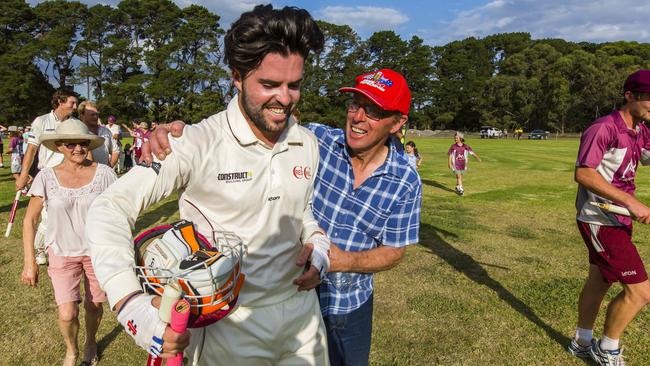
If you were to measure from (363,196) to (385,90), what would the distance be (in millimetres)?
761

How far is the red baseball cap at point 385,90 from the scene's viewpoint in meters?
3.02

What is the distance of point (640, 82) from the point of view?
4086mm

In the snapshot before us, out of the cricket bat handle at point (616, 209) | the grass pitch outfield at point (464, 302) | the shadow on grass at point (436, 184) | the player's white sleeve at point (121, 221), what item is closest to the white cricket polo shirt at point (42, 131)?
the grass pitch outfield at point (464, 302)

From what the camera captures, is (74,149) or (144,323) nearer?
(144,323)

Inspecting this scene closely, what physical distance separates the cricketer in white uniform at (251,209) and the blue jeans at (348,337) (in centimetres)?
61

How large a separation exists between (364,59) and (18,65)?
64.3 meters

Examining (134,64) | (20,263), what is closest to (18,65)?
(134,64)

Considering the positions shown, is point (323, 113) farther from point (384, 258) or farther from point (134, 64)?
point (384, 258)

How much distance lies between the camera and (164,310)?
4.80 ft

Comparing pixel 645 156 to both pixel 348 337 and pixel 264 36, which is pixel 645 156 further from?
pixel 264 36

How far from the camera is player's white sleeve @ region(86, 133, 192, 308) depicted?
5.12 feet

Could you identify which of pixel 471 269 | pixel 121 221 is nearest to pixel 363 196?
pixel 121 221

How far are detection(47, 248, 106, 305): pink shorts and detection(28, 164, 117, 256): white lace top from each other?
0.24ft

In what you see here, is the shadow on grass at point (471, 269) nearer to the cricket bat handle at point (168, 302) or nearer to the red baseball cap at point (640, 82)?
the red baseball cap at point (640, 82)
